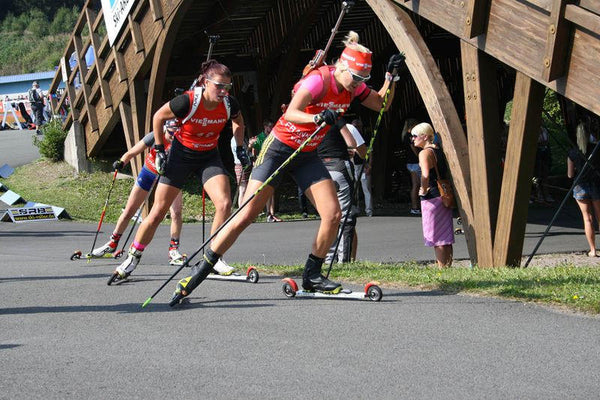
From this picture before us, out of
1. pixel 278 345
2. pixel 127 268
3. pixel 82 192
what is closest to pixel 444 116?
pixel 127 268

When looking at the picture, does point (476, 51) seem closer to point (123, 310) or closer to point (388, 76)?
point (388, 76)

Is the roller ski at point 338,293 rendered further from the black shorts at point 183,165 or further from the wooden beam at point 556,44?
the wooden beam at point 556,44

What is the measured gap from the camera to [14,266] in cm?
1173

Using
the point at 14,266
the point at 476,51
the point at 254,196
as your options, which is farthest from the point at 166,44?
the point at 254,196

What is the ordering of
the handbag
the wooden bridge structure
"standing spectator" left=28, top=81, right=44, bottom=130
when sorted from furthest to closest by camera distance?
"standing spectator" left=28, top=81, right=44, bottom=130, the handbag, the wooden bridge structure

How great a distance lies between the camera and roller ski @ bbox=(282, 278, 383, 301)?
767cm

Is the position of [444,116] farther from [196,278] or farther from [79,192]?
[79,192]

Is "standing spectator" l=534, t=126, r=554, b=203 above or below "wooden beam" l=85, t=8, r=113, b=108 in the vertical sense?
below

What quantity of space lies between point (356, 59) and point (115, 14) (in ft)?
42.7

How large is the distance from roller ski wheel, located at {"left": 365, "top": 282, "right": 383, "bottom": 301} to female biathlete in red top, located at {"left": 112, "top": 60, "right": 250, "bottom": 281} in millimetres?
1983

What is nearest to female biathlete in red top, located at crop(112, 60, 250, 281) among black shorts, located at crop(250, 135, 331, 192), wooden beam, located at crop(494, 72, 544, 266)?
black shorts, located at crop(250, 135, 331, 192)

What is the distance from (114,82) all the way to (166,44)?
3321 millimetres

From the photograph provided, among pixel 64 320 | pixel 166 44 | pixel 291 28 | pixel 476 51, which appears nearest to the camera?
pixel 64 320

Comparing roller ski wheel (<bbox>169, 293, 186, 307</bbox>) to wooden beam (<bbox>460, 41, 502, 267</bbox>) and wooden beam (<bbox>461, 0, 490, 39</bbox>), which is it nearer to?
wooden beam (<bbox>460, 41, 502, 267</bbox>)
